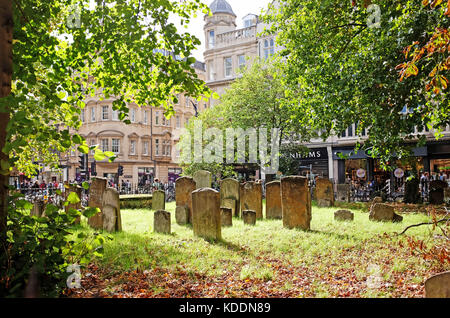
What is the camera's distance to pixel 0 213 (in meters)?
3.67

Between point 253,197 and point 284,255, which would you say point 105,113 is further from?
point 284,255

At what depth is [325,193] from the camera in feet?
53.9

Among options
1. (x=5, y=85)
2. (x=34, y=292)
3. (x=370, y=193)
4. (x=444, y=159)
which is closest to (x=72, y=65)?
(x=5, y=85)

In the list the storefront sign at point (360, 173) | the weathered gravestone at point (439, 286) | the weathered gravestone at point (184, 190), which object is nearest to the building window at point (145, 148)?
the storefront sign at point (360, 173)

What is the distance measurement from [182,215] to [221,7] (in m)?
32.0

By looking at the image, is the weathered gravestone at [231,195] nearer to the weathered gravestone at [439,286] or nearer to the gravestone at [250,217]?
the gravestone at [250,217]

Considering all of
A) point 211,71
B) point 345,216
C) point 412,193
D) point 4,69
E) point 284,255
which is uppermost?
point 211,71

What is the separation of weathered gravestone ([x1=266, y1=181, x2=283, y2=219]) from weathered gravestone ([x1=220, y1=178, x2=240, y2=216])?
1384 millimetres

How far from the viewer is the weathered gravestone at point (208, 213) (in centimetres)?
787

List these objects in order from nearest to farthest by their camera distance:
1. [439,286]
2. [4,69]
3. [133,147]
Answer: [439,286] < [4,69] < [133,147]

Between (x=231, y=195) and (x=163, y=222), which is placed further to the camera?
(x=231, y=195)

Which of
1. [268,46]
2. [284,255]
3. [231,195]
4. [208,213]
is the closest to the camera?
[284,255]

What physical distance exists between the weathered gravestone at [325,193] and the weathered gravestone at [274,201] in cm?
509

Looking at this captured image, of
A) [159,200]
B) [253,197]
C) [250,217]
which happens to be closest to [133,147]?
[159,200]
